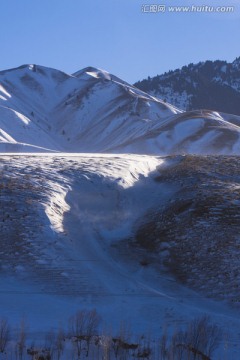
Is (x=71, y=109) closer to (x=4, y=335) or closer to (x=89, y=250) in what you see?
(x=89, y=250)

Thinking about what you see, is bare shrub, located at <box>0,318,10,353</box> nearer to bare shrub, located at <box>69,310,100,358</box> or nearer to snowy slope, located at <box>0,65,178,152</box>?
bare shrub, located at <box>69,310,100,358</box>

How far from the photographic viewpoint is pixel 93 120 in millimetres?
133625

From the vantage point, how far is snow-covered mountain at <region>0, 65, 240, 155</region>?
70062 mm

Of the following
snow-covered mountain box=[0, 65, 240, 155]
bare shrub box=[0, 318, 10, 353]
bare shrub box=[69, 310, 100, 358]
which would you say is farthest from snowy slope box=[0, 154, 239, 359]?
snow-covered mountain box=[0, 65, 240, 155]

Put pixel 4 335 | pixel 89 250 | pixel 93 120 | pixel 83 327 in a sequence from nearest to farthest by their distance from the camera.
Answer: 1. pixel 4 335
2. pixel 83 327
3. pixel 89 250
4. pixel 93 120

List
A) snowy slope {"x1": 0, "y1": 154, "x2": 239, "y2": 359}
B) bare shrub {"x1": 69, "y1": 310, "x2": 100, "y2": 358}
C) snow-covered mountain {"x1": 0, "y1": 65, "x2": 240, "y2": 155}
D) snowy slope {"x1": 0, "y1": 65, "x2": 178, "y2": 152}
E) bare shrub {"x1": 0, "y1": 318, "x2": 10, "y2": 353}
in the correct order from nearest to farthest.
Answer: bare shrub {"x1": 0, "y1": 318, "x2": 10, "y2": 353}
bare shrub {"x1": 69, "y1": 310, "x2": 100, "y2": 358}
snowy slope {"x1": 0, "y1": 154, "x2": 239, "y2": 359}
snow-covered mountain {"x1": 0, "y1": 65, "x2": 240, "y2": 155}
snowy slope {"x1": 0, "y1": 65, "x2": 178, "y2": 152}

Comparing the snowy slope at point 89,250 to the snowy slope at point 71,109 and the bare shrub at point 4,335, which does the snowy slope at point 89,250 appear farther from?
the snowy slope at point 71,109

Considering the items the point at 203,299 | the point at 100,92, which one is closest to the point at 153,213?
the point at 203,299

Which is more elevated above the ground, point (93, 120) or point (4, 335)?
point (93, 120)

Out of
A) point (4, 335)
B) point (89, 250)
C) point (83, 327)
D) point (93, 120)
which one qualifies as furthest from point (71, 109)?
point (4, 335)

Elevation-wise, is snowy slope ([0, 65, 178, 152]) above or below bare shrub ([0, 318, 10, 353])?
above

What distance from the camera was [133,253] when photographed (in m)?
15.3

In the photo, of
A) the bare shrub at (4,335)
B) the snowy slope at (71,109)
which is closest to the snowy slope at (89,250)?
the bare shrub at (4,335)

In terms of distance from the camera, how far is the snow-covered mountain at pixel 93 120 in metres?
70.1
